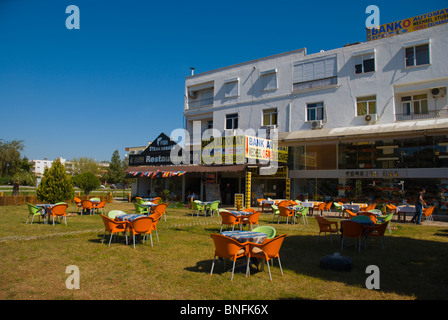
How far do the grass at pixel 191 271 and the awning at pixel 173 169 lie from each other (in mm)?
11249

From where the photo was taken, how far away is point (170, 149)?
26.3 m

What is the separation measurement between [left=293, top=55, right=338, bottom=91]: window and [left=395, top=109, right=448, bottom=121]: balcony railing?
471 cm

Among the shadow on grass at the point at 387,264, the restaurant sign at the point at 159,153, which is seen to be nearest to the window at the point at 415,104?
the shadow on grass at the point at 387,264

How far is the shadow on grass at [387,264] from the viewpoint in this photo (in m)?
5.02

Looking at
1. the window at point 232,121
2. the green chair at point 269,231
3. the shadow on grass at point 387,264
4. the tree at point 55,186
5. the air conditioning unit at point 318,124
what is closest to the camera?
the shadow on grass at point 387,264

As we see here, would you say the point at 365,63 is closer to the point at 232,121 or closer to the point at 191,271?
the point at 232,121

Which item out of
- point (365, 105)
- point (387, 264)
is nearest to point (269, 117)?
point (365, 105)

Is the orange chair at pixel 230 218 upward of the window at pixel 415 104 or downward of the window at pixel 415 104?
downward

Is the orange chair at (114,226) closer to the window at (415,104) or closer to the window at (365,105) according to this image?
the window at (365,105)

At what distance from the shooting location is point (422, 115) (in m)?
17.9

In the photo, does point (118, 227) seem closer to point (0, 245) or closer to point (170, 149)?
point (0, 245)

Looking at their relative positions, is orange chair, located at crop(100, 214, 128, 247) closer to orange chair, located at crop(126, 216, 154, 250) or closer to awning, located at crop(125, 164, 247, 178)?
orange chair, located at crop(126, 216, 154, 250)

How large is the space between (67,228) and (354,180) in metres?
16.1
